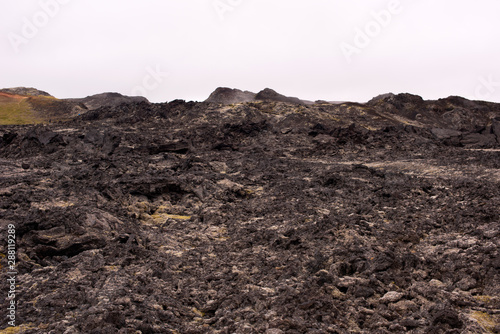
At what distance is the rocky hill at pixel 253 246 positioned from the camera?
5430mm

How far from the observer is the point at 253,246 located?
9.23 m

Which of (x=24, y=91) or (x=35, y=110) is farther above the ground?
(x=24, y=91)

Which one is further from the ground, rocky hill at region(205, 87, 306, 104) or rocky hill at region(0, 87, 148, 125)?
rocky hill at region(205, 87, 306, 104)

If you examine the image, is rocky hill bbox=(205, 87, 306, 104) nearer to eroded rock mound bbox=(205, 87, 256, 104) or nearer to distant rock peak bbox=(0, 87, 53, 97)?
eroded rock mound bbox=(205, 87, 256, 104)

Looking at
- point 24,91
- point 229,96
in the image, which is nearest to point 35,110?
point 24,91

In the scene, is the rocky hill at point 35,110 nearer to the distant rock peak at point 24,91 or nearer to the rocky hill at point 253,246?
the distant rock peak at point 24,91

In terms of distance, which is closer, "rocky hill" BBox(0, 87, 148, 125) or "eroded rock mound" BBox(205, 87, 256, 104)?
"rocky hill" BBox(0, 87, 148, 125)

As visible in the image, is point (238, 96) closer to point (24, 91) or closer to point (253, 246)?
point (24, 91)

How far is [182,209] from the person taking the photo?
1279 cm

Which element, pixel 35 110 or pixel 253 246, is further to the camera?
pixel 35 110

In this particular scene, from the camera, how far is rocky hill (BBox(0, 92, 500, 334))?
214 inches

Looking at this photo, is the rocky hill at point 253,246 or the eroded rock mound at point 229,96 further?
the eroded rock mound at point 229,96

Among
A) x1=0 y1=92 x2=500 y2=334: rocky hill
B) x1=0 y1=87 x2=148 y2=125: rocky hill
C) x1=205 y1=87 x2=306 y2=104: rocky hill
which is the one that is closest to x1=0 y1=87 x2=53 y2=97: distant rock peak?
x1=0 y1=87 x2=148 y2=125: rocky hill

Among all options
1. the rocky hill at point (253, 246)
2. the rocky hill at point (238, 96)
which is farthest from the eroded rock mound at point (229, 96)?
the rocky hill at point (253, 246)
